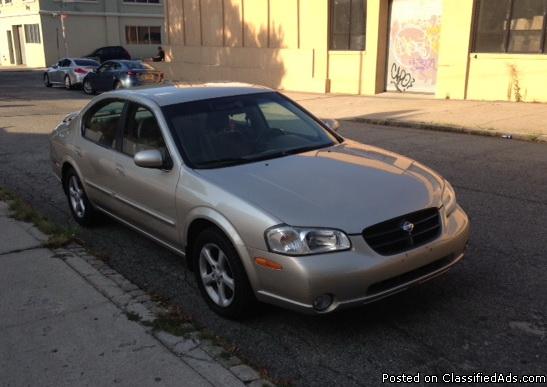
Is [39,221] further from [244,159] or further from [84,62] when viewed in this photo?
[84,62]

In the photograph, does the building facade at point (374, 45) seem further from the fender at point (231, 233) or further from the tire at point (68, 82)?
the fender at point (231, 233)

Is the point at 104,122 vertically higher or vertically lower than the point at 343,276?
higher

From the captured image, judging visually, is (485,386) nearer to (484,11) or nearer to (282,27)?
(484,11)

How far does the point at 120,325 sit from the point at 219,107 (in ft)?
6.61

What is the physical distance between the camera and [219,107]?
16.0 feet

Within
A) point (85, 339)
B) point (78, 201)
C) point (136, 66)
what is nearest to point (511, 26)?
point (78, 201)

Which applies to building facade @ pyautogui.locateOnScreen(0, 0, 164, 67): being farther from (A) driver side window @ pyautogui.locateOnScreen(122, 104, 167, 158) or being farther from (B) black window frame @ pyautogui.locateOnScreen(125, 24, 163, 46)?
(A) driver side window @ pyautogui.locateOnScreen(122, 104, 167, 158)

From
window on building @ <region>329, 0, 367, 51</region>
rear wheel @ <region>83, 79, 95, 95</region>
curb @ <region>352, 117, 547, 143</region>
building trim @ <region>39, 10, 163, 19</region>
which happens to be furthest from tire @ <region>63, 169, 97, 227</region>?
building trim @ <region>39, 10, 163, 19</region>

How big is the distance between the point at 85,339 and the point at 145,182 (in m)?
1.48

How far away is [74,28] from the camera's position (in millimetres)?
44344

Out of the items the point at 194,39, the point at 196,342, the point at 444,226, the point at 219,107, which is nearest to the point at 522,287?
the point at 444,226

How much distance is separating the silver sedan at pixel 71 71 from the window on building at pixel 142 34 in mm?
20685

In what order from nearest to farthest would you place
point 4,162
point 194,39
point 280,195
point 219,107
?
point 280,195, point 219,107, point 4,162, point 194,39

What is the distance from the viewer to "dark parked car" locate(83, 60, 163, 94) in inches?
875
